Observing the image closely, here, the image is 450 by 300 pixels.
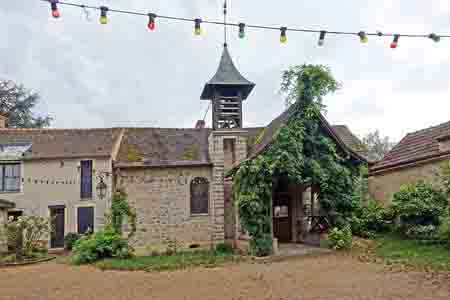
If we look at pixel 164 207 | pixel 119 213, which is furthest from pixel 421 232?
pixel 119 213

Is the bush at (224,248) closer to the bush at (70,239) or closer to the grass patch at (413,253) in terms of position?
the grass patch at (413,253)

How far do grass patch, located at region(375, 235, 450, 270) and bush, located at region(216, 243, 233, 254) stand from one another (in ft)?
17.8

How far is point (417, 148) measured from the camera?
15.8 m

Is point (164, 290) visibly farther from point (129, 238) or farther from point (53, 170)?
point (53, 170)

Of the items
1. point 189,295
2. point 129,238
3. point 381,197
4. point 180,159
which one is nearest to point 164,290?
point 189,295

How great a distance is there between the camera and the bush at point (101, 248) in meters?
13.4

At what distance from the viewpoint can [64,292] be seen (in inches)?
339

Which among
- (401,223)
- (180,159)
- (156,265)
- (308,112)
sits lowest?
(156,265)

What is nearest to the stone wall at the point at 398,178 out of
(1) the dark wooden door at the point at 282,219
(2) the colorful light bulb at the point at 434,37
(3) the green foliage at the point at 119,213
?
(1) the dark wooden door at the point at 282,219

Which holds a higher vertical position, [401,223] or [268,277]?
[401,223]

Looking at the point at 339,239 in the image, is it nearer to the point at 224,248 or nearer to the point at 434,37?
the point at 224,248

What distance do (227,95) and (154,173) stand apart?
15.1 feet

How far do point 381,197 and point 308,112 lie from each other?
630cm

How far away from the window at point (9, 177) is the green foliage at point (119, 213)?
6.15 meters
